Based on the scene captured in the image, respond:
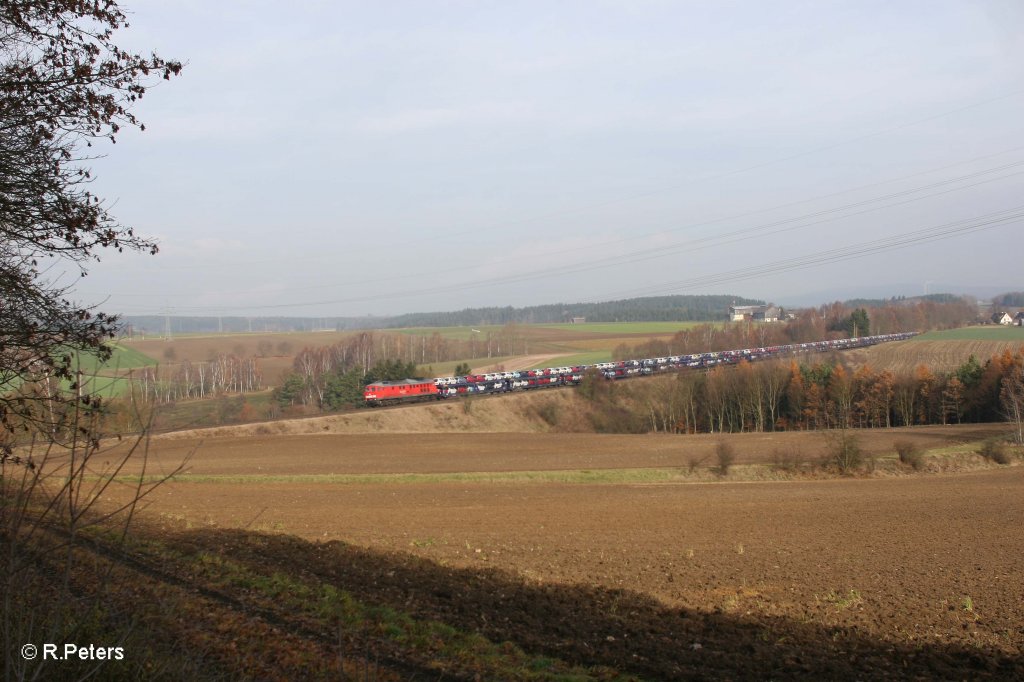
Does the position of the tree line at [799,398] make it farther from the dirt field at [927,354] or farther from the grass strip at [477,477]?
the grass strip at [477,477]

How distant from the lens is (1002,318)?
108 meters

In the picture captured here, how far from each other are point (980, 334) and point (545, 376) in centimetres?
5750

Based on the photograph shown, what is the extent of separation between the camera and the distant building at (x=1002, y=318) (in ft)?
344

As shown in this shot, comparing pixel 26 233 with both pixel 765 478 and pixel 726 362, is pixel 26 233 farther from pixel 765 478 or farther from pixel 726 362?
pixel 726 362

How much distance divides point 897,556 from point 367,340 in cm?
8965

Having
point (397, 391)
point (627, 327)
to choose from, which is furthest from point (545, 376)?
point (627, 327)

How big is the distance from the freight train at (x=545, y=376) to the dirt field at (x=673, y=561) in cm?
3603

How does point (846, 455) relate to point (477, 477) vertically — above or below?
below

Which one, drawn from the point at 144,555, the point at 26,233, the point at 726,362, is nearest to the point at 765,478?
the point at 144,555

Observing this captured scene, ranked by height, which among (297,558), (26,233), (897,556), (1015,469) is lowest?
(1015,469)

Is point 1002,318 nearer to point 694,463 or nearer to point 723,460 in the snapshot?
point 723,460

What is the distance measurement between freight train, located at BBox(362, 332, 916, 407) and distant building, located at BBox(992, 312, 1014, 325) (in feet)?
72.5

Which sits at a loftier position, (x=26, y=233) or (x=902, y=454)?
(x=26, y=233)

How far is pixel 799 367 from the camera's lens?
255ft
